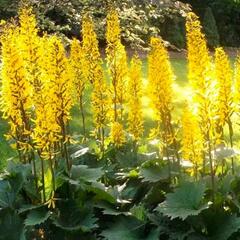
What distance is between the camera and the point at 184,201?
14.7 feet

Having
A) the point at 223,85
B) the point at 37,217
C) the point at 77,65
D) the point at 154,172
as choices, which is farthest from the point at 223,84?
the point at 37,217

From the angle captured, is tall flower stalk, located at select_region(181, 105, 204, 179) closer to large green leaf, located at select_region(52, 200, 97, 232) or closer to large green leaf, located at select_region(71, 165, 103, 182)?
large green leaf, located at select_region(71, 165, 103, 182)

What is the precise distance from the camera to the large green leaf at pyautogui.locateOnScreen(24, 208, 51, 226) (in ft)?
14.5

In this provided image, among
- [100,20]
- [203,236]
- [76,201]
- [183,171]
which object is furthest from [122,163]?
[100,20]

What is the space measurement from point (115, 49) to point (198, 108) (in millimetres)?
1669

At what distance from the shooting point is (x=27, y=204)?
16.2 feet

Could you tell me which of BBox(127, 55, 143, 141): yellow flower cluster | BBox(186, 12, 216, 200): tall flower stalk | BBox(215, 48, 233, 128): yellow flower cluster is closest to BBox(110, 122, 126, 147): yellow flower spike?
BBox(127, 55, 143, 141): yellow flower cluster

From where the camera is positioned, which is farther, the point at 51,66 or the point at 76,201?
the point at 76,201

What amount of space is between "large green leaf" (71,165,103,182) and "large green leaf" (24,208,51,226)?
437mm

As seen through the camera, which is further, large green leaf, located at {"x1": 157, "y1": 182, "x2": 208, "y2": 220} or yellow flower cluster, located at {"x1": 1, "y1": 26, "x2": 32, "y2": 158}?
yellow flower cluster, located at {"x1": 1, "y1": 26, "x2": 32, "y2": 158}

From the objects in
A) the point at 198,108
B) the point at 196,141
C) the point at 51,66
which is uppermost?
the point at 51,66

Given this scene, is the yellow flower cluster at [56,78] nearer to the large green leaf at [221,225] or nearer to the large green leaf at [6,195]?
the large green leaf at [6,195]

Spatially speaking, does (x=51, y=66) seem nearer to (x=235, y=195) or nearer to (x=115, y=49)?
(x=115, y=49)

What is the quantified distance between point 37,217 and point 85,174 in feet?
2.13
